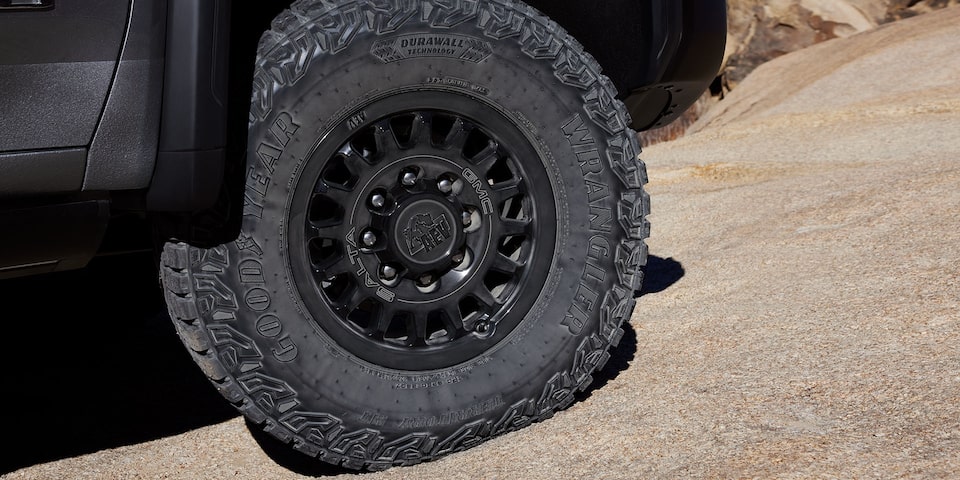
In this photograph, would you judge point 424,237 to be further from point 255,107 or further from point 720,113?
point 720,113

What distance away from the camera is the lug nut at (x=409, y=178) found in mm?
2451

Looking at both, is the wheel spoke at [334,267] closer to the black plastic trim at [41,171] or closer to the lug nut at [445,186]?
the lug nut at [445,186]

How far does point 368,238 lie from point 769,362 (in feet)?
4.17

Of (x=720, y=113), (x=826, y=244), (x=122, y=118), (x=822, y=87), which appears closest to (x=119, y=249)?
(x=122, y=118)

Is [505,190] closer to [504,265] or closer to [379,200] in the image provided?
[504,265]

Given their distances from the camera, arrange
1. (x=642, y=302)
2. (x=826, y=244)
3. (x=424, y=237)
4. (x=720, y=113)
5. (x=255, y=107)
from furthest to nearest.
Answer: (x=720, y=113), (x=826, y=244), (x=642, y=302), (x=424, y=237), (x=255, y=107)

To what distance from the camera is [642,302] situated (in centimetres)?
376

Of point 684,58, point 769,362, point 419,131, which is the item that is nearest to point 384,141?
point 419,131

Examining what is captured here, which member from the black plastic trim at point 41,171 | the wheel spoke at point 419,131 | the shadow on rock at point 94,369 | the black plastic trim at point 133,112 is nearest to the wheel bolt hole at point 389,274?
the wheel spoke at point 419,131

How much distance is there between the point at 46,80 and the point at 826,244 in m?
3.24

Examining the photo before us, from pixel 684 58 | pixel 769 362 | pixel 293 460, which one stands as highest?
pixel 684 58

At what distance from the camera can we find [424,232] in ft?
8.13

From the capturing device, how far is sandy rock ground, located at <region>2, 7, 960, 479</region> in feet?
7.63

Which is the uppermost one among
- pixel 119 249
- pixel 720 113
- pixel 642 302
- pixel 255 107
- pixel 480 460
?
pixel 255 107
